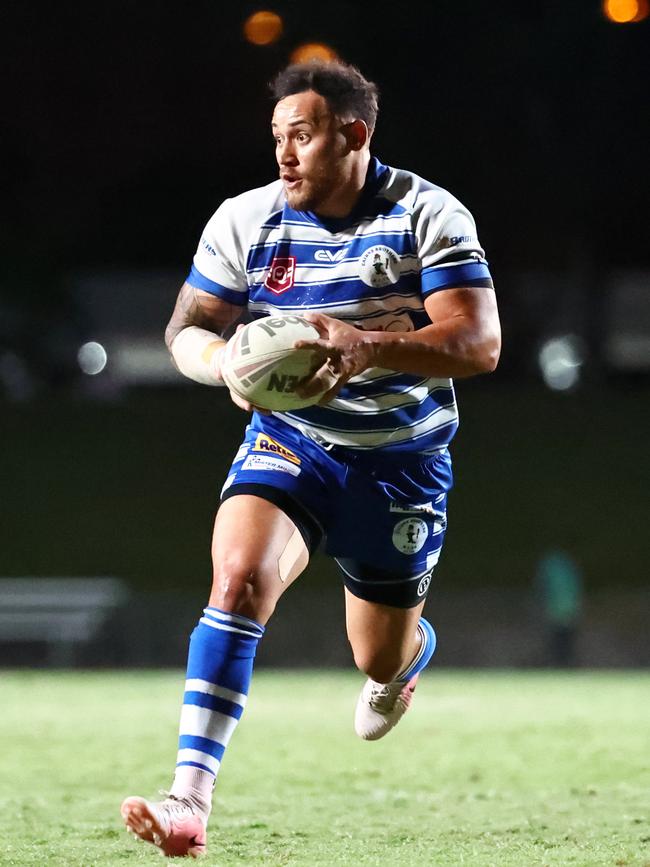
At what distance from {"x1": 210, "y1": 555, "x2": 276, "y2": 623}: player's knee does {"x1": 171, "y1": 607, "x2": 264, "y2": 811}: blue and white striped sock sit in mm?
28

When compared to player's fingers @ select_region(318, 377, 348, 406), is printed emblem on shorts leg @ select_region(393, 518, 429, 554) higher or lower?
lower

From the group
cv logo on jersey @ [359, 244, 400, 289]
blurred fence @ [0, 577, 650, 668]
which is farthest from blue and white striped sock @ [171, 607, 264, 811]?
blurred fence @ [0, 577, 650, 668]

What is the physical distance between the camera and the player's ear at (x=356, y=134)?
5363mm

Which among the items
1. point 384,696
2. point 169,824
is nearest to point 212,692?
point 169,824

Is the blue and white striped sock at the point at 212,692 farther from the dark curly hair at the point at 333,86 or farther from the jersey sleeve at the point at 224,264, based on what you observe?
the dark curly hair at the point at 333,86

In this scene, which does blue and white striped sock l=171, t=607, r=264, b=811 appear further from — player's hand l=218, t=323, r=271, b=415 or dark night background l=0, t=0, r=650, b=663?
dark night background l=0, t=0, r=650, b=663

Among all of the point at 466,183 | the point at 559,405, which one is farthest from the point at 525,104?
the point at 559,405

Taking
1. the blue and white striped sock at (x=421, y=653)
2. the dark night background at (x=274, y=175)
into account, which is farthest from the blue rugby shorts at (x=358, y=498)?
the dark night background at (x=274, y=175)

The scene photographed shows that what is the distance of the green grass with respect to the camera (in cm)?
513

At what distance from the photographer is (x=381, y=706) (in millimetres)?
6824

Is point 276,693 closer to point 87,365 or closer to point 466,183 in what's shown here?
point 466,183

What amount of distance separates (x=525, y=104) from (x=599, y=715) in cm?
1947

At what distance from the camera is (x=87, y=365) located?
1389 inches

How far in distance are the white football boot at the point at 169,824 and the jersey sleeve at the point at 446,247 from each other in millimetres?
1911
